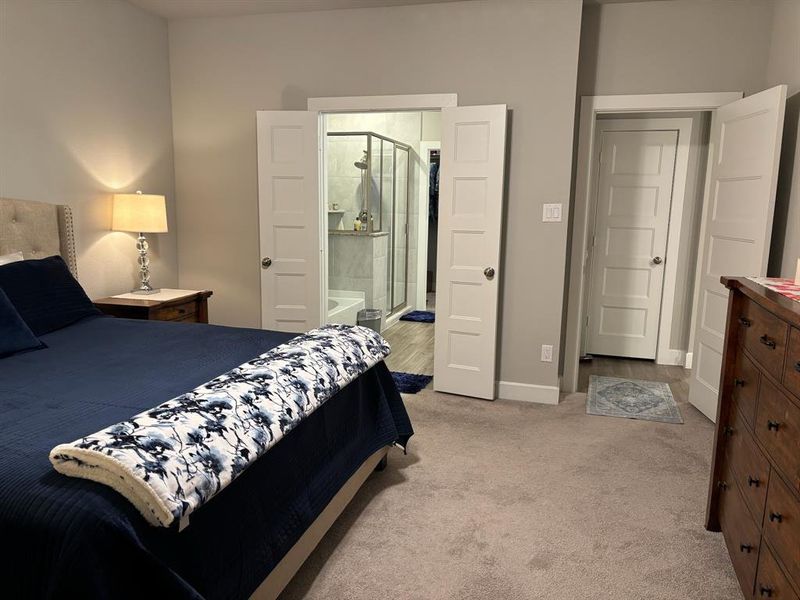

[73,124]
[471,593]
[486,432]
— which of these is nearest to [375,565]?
[471,593]

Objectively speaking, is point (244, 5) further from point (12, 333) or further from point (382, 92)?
point (12, 333)

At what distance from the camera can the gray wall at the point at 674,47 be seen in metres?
3.71

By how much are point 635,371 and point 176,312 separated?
3533 mm

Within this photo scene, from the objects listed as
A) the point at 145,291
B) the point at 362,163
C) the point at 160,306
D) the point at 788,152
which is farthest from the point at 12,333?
the point at 362,163

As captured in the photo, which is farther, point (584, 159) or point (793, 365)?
point (584, 159)

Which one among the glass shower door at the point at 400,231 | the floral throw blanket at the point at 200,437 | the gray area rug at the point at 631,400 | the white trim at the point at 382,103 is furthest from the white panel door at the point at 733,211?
the glass shower door at the point at 400,231

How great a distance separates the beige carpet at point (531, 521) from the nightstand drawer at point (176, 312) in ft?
5.74

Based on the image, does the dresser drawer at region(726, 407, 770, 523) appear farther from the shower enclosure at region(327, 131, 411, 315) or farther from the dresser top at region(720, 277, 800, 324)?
the shower enclosure at region(327, 131, 411, 315)

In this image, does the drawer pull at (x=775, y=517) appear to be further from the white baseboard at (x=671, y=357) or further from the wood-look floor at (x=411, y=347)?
the white baseboard at (x=671, y=357)

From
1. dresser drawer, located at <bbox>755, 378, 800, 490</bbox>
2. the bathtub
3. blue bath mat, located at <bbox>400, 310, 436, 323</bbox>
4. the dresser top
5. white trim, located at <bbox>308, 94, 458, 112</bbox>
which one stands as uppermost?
white trim, located at <bbox>308, 94, 458, 112</bbox>

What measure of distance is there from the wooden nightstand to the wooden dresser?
3.14 metres

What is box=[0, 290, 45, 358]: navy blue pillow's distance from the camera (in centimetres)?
239

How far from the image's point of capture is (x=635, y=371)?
15.7 ft

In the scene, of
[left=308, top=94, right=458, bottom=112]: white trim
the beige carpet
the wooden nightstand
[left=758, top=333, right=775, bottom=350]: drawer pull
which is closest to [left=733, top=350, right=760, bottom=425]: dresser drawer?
[left=758, top=333, right=775, bottom=350]: drawer pull
